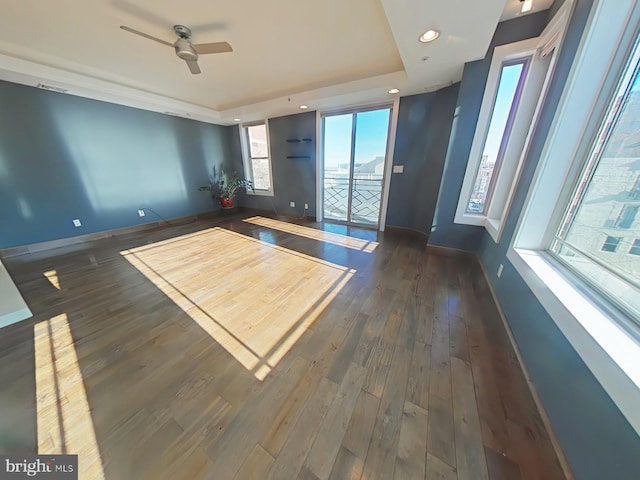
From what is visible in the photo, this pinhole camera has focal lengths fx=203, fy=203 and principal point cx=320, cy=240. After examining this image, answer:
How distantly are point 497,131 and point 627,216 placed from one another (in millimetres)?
1889

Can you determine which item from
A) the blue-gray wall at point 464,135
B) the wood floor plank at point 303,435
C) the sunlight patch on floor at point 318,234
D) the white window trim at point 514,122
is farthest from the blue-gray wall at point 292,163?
the wood floor plank at point 303,435

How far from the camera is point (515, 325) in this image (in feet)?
4.82

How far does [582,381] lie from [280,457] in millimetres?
1322

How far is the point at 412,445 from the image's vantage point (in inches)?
36.8

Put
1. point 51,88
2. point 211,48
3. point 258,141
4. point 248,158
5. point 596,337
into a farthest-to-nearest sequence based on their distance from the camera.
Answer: point 248,158, point 258,141, point 51,88, point 211,48, point 596,337

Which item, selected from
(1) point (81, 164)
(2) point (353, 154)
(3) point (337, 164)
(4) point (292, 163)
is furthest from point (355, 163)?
(1) point (81, 164)

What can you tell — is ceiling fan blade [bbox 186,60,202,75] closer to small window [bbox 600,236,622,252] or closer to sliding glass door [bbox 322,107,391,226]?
sliding glass door [bbox 322,107,391,226]

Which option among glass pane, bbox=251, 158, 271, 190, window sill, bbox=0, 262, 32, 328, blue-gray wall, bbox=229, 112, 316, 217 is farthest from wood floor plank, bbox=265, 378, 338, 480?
glass pane, bbox=251, 158, 271, 190

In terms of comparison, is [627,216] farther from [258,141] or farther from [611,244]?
[258,141]

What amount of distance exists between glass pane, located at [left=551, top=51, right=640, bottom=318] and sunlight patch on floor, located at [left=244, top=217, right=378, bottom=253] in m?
2.04

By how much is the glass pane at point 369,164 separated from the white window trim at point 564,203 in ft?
8.21

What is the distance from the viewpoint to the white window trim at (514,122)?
1.73 meters

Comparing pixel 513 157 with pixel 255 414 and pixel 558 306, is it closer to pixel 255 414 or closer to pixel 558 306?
pixel 558 306

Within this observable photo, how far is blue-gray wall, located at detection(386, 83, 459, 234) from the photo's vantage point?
2926 mm
